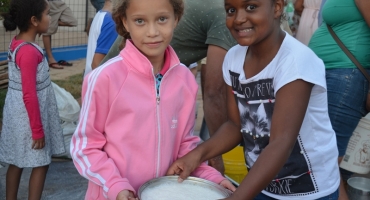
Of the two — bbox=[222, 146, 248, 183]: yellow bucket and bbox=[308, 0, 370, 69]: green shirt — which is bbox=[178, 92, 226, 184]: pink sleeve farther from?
bbox=[222, 146, 248, 183]: yellow bucket

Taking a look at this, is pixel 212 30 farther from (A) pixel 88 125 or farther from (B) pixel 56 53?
(B) pixel 56 53

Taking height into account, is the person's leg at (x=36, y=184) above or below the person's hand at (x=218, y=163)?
below

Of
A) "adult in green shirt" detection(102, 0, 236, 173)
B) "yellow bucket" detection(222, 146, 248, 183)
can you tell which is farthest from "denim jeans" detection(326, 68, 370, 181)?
"yellow bucket" detection(222, 146, 248, 183)

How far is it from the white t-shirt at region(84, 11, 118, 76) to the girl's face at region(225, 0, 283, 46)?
2.45 meters

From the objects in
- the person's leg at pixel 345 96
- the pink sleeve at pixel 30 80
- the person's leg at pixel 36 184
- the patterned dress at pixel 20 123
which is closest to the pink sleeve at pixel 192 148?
the person's leg at pixel 345 96

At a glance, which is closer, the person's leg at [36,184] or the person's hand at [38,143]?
the person's hand at [38,143]

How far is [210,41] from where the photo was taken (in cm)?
319

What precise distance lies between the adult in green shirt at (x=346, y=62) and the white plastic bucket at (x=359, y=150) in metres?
0.40

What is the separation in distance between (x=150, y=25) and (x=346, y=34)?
1500 millimetres

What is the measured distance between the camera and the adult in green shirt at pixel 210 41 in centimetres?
317

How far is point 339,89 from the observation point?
3033mm

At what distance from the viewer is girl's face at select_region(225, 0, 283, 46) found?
6.60 ft

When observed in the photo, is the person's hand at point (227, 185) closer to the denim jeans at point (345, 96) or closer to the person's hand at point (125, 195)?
the person's hand at point (125, 195)

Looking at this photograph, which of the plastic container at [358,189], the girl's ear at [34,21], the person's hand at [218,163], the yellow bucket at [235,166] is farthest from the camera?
the plastic container at [358,189]
